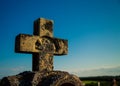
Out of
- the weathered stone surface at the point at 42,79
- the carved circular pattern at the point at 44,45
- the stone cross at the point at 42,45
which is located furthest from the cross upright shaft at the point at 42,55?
the weathered stone surface at the point at 42,79

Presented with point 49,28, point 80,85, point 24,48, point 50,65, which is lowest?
point 80,85

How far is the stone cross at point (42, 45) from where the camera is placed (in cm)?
624

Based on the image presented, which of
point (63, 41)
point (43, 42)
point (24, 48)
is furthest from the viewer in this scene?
point (63, 41)

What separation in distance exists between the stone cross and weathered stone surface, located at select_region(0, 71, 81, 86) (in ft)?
2.37

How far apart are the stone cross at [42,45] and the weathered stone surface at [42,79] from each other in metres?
0.72

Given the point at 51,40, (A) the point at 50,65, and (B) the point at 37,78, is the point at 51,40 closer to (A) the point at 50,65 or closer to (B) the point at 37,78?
(A) the point at 50,65

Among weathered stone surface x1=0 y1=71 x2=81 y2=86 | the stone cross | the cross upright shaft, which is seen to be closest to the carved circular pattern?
the stone cross

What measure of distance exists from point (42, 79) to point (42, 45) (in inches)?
51.5

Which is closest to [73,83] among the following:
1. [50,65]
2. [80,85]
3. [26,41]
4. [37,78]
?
[80,85]

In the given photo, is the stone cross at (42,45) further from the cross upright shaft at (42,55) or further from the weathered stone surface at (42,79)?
the weathered stone surface at (42,79)

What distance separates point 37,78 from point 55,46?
1613mm

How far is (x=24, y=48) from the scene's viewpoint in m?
6.21

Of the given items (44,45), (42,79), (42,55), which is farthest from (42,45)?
(42,79)

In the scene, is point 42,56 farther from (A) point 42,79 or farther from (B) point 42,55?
(A) point 42,79
